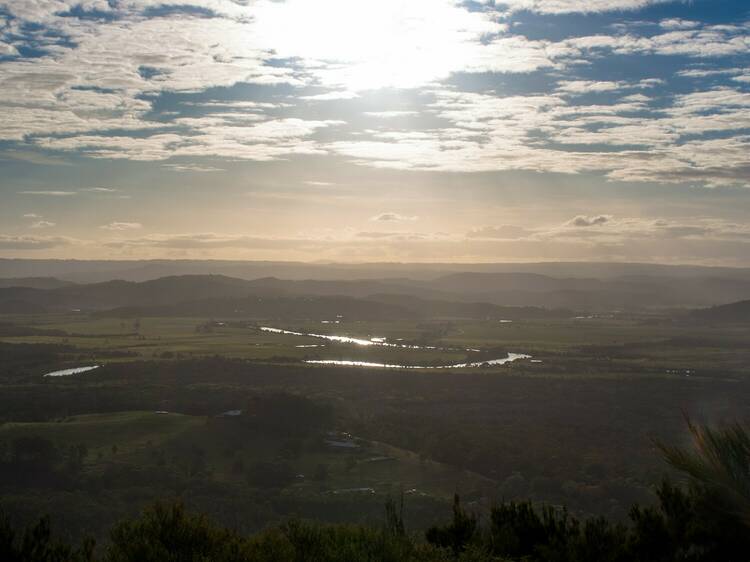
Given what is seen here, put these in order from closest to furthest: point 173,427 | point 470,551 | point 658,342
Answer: point 470,551
point 173,427
point 658,342

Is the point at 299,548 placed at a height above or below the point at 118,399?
above

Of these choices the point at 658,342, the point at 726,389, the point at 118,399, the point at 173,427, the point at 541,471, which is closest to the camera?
the point at 541,471

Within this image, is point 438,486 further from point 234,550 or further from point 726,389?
point 726,389

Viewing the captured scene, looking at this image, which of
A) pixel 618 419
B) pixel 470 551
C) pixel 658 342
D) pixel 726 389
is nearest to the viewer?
pixel 470 551

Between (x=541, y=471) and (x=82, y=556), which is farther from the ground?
(x=82, y=556)

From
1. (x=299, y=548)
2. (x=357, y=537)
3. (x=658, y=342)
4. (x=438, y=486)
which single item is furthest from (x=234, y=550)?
(x=658, y=342)

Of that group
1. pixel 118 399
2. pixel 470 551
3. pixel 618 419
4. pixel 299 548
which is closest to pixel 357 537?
pixel 299 548

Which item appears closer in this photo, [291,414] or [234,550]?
[234,550]

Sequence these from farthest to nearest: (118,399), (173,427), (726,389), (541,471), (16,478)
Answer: (726,389) < (118,399) < (173,427) < (541,471) < (16,478)

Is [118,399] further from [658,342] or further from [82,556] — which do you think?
[658,342]

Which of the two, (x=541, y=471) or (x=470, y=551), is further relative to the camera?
(x=541, y=471)
